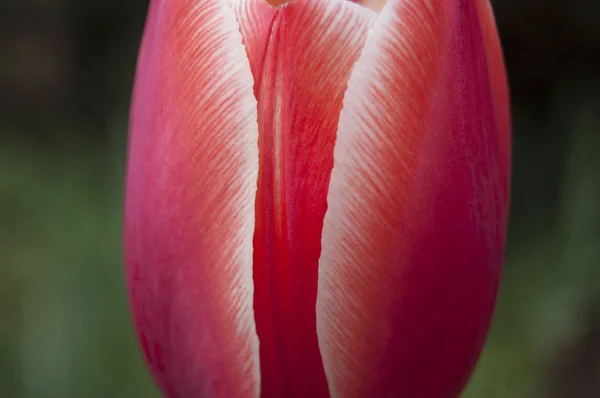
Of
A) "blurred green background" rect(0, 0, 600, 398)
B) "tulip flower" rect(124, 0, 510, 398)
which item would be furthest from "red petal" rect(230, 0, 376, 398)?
"blurred green background" rect(0, 0, 600, 398)

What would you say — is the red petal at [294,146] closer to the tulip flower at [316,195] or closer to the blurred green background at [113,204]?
the tulip flower at [316,195]

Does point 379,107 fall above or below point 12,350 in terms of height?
above

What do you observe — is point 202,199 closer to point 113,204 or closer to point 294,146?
point 294,146

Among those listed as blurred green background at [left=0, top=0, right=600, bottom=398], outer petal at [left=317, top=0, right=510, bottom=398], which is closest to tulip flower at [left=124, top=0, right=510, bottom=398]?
outer petal at [left=317, top=0, right=510, bottom=398]

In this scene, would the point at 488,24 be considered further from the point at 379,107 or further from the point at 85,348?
the point at 85,348

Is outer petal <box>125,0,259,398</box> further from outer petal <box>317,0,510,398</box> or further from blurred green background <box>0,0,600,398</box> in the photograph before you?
blurred green background <box>0,0,600,398</box>

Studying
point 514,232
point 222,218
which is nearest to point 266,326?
point 222,218

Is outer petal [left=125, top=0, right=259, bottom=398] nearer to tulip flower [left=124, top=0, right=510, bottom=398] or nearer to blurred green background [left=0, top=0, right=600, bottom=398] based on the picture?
tulip flower [left=124, top=0, right=510, bottom=398]

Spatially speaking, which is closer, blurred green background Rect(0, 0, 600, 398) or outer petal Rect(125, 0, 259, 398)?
outer petal Rect(125, 0, 259, 398)
